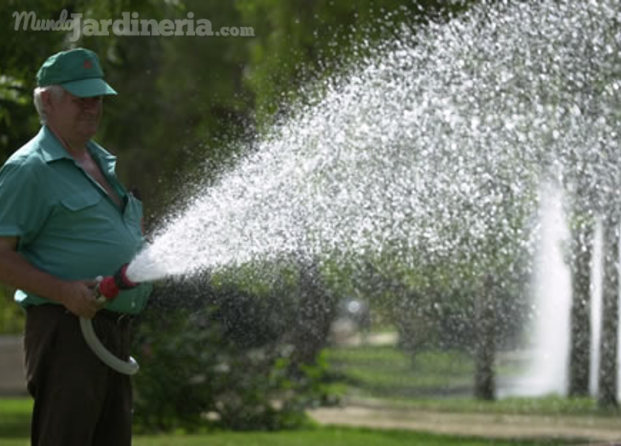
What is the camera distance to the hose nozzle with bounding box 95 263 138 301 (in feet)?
10.6

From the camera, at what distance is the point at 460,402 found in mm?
9188


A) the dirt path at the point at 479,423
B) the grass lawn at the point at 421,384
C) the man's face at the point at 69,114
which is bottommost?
the dirt path at the point at 479,423

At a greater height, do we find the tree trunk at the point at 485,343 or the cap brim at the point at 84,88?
the cap brim at the point at 84,88

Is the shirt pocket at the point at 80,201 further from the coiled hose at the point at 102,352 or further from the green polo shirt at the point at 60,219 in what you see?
the coiled hose at the point at 102,352

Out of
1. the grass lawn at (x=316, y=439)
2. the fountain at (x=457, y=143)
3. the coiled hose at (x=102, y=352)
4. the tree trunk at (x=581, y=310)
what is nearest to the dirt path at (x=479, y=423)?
the grass lawn at (x=316, y=439)

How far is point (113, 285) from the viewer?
3244 millimetres

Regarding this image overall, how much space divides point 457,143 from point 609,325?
8.48ft

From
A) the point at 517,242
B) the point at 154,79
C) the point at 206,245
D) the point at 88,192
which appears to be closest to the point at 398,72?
the point at 517,242

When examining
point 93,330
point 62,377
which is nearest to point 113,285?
point 93,330

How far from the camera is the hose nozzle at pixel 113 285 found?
10.6 ft

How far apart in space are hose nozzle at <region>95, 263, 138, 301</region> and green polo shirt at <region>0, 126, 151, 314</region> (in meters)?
0.09

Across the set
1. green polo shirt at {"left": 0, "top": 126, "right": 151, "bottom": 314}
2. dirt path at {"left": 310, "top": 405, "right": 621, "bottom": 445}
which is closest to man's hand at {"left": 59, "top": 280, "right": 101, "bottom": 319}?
green polo shirt at {"left": 0, "top": 126, "right": 151, "bottom": 314}

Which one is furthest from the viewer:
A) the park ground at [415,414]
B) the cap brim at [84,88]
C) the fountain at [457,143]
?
the park ground at [415,414]

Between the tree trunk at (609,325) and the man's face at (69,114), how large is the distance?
4743mm
